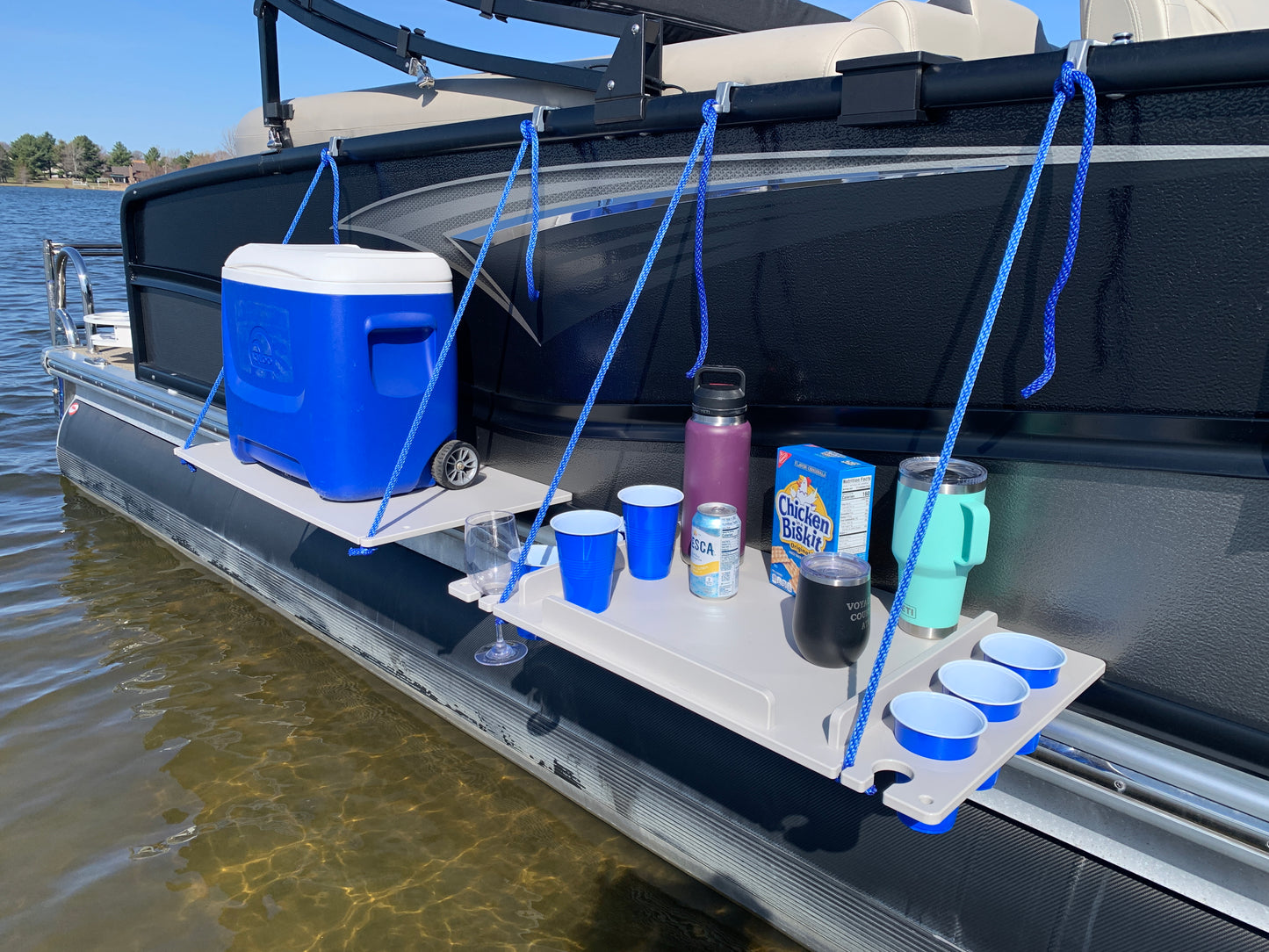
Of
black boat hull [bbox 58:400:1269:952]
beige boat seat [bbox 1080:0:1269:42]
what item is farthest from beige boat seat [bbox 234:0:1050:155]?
black boat hull [bbox 58:400:1269:952]

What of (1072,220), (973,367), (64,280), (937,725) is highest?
(1072,220)

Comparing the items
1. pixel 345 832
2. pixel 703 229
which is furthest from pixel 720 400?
pixel 345 832

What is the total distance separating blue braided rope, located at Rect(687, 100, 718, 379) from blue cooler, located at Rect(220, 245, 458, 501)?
770 mm

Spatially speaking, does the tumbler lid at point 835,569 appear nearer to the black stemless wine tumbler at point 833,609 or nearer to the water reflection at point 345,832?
the black stemless wine tumbler at point 833,609

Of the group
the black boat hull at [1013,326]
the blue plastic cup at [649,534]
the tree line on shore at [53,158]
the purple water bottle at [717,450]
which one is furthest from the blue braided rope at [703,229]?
the tree line on shore at [53,158]

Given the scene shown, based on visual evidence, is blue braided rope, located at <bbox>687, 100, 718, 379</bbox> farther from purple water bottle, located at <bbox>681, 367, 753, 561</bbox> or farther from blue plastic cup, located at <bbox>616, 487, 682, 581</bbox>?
blue plastic cup, located at <bbox>616, 487, 682, 581</bbox>

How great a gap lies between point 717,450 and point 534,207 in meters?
0.86

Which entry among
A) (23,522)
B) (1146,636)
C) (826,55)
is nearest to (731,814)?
(1146,636)

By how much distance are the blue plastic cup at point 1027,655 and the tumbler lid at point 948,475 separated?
0.89 ft

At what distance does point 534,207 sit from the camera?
225cm

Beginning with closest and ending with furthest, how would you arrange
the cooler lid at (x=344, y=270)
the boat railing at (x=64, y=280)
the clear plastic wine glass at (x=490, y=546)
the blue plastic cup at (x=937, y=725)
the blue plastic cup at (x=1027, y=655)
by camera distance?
the blue plastic cup at (x=937, y=725), the blue plastic cup at (x=1027, y=655), the clear plastic wine glass at (x=490, y=546), the cooler lid at (x=344, y=270), the boat railing at (x=64, y=280)

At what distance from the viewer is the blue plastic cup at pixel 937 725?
124 cm

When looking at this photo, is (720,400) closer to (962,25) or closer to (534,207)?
(534,207)

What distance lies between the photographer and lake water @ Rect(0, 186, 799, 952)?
209 cm
